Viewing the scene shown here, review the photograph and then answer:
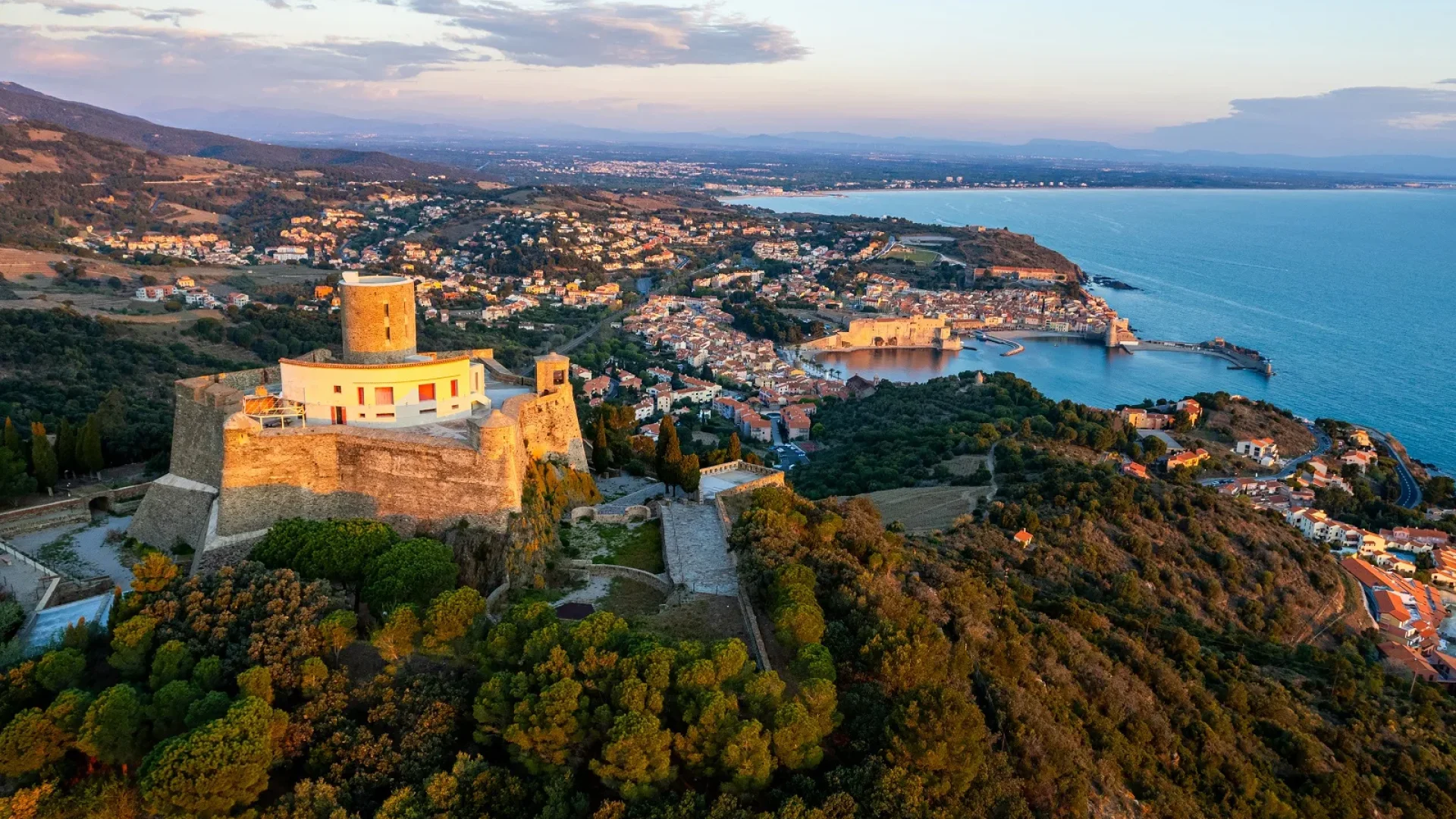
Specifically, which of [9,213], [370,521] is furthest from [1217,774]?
[9,213]

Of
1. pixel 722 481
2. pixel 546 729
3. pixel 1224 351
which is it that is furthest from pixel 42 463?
pixel 1224 351

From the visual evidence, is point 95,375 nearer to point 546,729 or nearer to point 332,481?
point 332,481

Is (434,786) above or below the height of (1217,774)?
above

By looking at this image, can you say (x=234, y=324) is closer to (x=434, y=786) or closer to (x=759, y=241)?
(x=434, y=786)

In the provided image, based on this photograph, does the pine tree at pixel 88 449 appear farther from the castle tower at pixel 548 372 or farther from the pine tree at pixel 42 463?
the castle tower at pixel 548 372

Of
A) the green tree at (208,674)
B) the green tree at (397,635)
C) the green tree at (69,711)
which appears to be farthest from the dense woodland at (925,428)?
the green tree at (69,711)

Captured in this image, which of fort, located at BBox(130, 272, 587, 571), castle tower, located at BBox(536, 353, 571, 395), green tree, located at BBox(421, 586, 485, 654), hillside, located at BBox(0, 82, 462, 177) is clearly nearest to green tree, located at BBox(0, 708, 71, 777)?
green tree, located at BBox(421, 586, 485, 654)

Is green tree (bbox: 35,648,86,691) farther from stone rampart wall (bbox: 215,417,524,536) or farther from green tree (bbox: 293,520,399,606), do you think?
stone rampart wall (bbox: 215,417,524,536)
